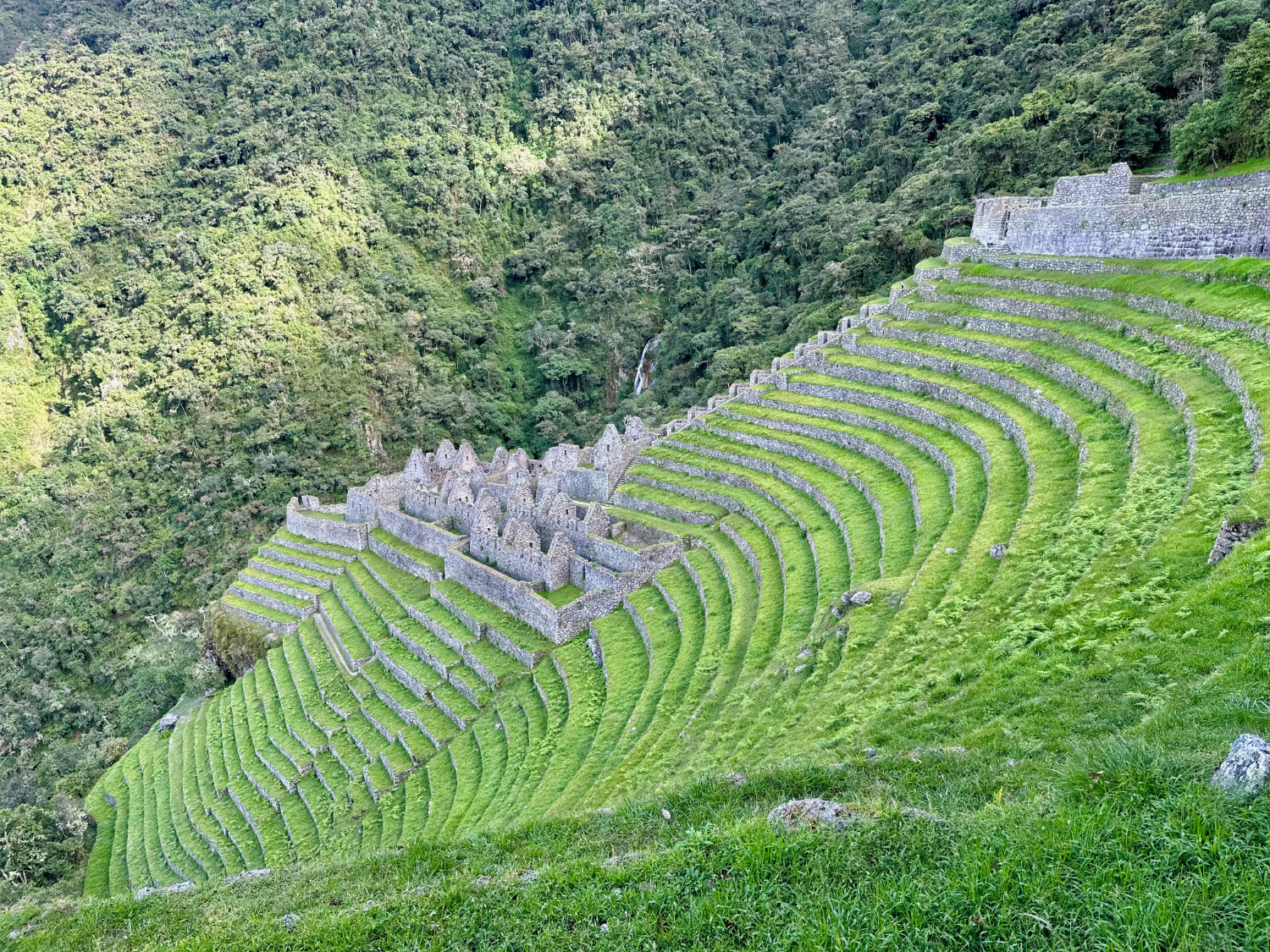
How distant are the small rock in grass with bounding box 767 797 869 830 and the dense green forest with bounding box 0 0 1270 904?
25.0 m

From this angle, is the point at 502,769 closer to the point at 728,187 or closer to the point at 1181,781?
the point at 1181,781

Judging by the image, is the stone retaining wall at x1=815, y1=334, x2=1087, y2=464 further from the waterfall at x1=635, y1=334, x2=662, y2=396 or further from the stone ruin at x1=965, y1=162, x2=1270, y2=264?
the waterfall at x1=635, y1=334, x2=662, y2=396

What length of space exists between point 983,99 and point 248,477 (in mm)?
59737

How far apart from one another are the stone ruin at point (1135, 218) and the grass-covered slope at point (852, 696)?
205 centimetres

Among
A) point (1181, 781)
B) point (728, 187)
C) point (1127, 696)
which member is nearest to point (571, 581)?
point (1127, 696)

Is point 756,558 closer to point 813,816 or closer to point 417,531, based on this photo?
point 813,816

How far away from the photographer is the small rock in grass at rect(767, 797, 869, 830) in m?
6.18

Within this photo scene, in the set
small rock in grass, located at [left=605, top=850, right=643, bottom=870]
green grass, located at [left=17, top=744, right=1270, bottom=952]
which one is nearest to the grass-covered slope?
green grass, located at [left=17, top=744, right=1270, bottom=952]

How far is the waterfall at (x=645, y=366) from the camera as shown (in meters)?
65.1

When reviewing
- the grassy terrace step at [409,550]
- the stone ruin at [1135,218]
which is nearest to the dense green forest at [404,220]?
the stone ruin at [1135,218]

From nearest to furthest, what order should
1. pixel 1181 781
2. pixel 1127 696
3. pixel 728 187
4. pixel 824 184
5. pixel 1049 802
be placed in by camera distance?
pixel 1181 781, pixel 1049 802, pixel 1127 696, pixel 824 184, pixel 728 187

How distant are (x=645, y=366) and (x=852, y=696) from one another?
190 feet

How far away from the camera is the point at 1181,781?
5375mm

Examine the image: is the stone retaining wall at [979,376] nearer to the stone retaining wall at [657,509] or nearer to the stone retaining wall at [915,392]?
the stone retaining wall at [915,392]
